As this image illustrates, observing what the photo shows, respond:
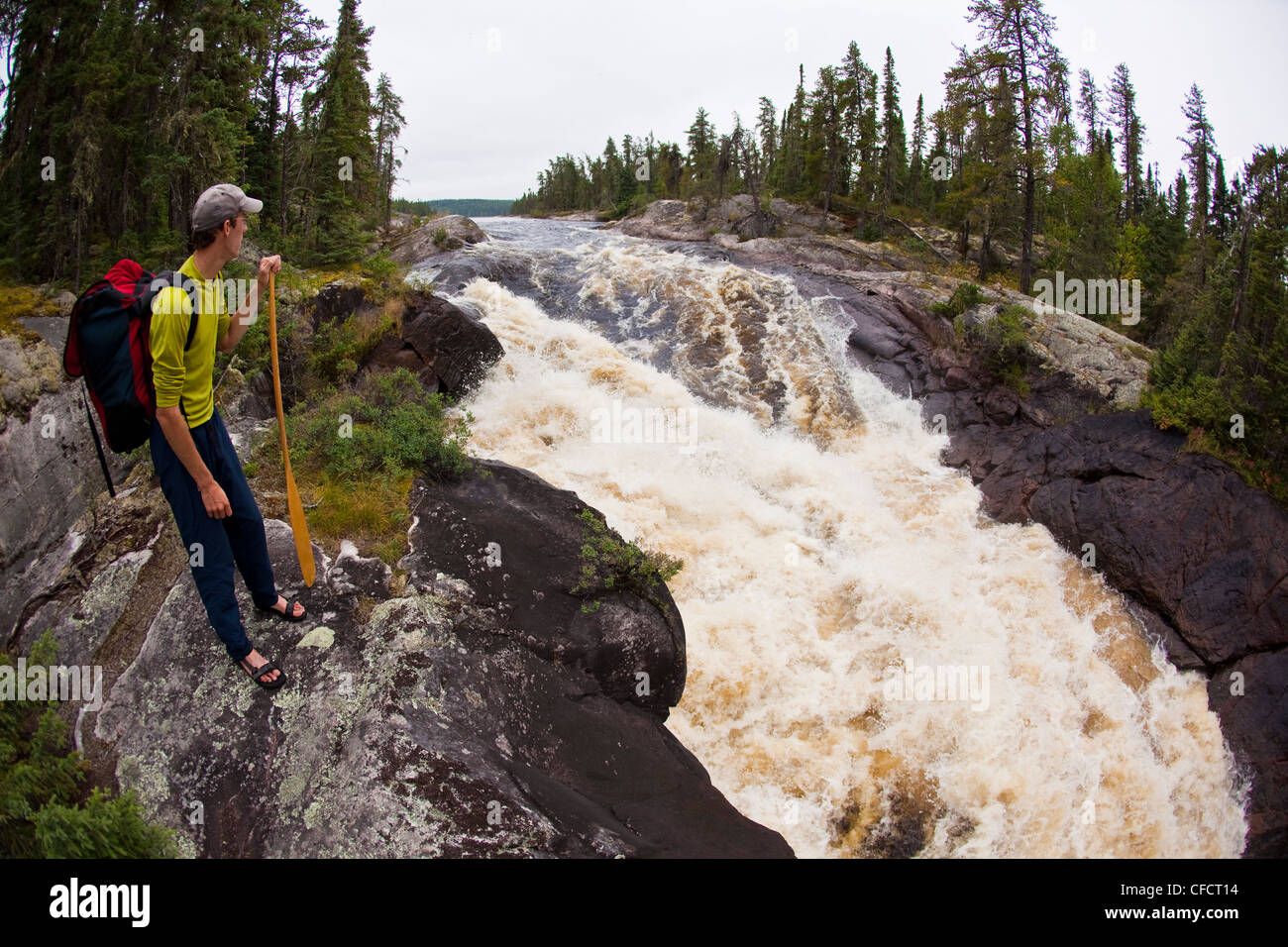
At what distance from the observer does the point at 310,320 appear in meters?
13.4

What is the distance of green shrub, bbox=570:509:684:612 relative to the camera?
8234 mm

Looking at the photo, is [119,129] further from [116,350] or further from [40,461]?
[116,350]

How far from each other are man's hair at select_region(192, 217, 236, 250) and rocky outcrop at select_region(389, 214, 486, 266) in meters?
18.7

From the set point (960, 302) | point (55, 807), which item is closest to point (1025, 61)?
point (960, 302)

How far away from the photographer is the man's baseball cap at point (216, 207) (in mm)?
4207

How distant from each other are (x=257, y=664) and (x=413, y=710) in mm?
1259

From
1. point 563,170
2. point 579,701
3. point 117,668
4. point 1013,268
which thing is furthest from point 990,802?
point 563,170

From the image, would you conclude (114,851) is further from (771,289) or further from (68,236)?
(68,236)

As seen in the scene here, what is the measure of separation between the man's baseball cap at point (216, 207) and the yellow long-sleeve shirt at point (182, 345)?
0.24 metres

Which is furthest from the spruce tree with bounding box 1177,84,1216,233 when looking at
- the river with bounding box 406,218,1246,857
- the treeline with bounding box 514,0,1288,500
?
the river with bounding box 406,218,1246,857

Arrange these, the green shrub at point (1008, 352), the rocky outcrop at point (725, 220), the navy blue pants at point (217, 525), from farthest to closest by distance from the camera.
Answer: the rocky outcrop at point (725, 220), the green shrub at point (1008, 352), the navy blue pants at point (217, 525)

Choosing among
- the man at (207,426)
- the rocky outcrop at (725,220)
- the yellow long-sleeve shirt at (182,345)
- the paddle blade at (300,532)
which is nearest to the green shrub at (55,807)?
the man at (207,426)

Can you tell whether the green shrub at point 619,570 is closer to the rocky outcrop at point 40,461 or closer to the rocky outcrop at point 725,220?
the rocky outcrop at point 40,461

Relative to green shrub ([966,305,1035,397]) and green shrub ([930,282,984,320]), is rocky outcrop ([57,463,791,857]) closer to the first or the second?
green shrub ([966,305,1035,397])
